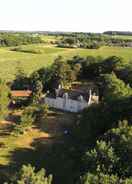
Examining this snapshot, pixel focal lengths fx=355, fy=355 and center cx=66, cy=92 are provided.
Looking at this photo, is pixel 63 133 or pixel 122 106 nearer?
pixel 122 106

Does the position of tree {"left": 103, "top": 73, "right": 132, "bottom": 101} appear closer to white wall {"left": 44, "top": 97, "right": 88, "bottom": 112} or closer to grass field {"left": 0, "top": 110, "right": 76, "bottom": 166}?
white wall {"left": 44, "top": 97, "right": 88, "bottom": 112}

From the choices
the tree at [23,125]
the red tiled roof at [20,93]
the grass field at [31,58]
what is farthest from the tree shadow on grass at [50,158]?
the grass field at [31,58]

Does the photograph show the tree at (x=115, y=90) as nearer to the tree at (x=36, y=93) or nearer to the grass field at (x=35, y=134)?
the grass field at (x=35, y=134)

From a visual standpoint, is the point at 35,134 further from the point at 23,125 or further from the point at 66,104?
the point at 66,104

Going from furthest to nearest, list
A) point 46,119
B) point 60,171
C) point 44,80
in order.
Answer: point 44,80 < point 46,119 < point 60,171

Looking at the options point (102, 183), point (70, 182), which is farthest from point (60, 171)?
point (102, 183)

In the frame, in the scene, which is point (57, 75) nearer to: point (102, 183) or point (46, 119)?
point (46, 119)

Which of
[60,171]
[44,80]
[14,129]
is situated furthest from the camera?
[44,80]

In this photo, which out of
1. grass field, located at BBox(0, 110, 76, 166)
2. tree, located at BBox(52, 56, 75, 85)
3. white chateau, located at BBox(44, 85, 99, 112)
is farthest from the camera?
tree, located at BBox(52, 56, 75, 85)

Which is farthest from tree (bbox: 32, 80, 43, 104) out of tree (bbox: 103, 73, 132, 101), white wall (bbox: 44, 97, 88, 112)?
tree (bbox: 103, 73, 132, 101)
